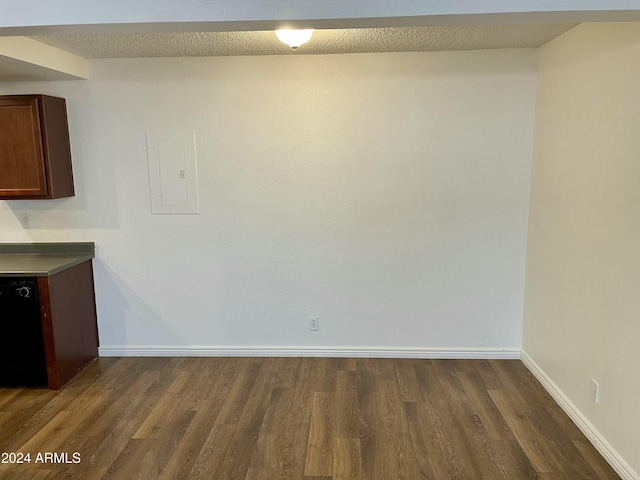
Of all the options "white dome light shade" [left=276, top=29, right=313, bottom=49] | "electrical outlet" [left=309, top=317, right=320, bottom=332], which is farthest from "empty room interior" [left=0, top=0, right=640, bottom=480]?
"white dome light shade" [left=276, top=29, right=313, bottom=49]

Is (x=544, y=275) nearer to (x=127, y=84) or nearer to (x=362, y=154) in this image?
(x=362, y=154)

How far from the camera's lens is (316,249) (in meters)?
3.70

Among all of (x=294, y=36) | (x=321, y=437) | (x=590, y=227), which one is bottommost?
(x=321, y=437)

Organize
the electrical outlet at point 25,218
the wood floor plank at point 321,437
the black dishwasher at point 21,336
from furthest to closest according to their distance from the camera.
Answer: the electrical outlet at point 25,218 < the black dishwasher at point 21,336 < the wood floor plank at point 321,437

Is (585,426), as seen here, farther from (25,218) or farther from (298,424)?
(25,218)

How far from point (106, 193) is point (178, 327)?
4.09 feet

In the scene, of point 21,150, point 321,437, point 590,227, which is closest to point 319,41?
point 590,227

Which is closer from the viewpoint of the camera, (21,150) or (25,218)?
(21,150)

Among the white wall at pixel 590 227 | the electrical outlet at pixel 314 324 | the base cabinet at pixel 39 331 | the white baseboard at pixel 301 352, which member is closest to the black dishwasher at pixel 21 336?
the base cabinet at pixel 39 331

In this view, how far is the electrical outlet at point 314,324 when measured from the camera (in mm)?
3793

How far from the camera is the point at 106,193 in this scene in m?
3.68

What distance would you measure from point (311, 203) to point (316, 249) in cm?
38

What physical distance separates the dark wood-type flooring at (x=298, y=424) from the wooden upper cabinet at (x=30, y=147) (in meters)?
1.48

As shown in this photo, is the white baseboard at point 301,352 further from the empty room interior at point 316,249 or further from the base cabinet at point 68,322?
the base cabinet at point 68,322
